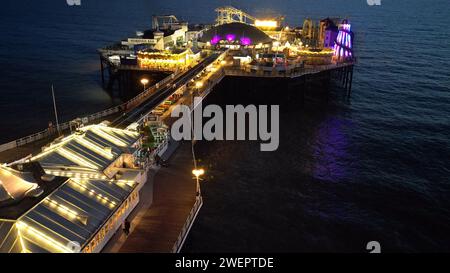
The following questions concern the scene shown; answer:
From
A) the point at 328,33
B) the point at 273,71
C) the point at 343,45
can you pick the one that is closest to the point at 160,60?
the point at 273,71

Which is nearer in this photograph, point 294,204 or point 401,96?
point 294,204

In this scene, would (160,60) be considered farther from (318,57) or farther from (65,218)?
(65,218)

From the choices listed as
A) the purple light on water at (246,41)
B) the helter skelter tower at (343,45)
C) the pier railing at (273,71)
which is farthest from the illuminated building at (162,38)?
the helter skelter tower at (343,45)

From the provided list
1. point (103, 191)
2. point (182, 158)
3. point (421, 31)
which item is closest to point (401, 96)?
point (182, 158)

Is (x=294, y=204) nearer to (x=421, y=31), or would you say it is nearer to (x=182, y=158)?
(x=182, y=158)
